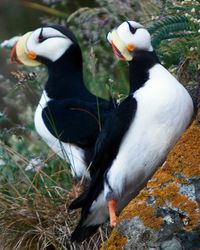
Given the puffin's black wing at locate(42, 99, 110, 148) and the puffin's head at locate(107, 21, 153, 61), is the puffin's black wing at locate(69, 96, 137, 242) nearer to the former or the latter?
the puffin's head at locate(107, 21, 153, 61)

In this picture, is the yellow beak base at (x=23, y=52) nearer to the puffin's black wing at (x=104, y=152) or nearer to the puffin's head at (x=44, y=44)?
the puffin's head at (x=44, y=44)

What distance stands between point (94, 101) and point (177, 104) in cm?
149

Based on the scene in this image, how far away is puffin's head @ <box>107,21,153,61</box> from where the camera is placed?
5219 mm

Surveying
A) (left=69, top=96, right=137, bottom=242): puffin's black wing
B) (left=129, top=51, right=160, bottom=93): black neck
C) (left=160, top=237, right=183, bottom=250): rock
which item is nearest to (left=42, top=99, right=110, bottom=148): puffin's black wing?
(left=69, top=96, right=137, bottom=242): puffin's black wing

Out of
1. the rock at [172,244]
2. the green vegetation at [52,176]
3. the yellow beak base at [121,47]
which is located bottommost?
the green vegetation at [52,176]

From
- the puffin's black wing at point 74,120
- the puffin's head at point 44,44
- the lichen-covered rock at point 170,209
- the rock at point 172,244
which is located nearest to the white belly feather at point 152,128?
the lichen-covered rock at point 170,209

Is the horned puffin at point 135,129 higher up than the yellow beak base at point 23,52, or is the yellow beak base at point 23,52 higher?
the horned puffin at point 135,129

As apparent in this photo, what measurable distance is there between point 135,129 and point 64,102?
1425mm

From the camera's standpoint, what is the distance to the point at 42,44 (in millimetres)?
6598

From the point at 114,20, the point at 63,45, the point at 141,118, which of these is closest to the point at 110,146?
the point at 141,118

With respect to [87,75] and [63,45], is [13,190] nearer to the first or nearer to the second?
[63,45]

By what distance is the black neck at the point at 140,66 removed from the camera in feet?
17.0

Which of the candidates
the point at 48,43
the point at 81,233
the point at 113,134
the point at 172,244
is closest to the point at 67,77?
the point at 48,43

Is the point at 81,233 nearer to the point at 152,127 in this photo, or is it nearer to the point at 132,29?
the point at 152,127
